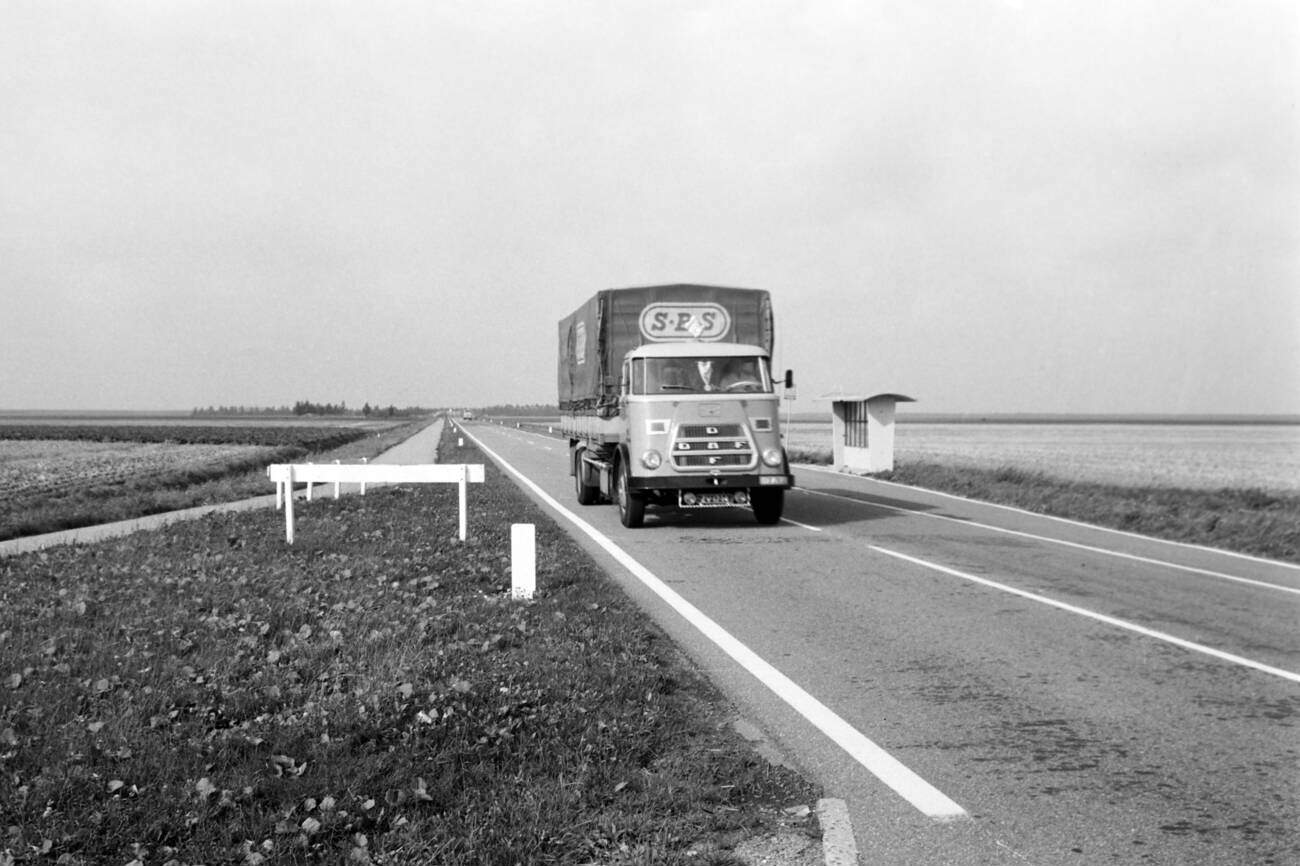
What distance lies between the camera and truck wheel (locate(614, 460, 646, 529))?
14523 mm

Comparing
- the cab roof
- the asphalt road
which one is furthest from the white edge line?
the cab roof

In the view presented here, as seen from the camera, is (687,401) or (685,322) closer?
(687,401)

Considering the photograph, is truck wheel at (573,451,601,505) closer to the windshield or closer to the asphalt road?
the windshield

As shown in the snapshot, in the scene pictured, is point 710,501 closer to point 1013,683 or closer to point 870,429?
point 1013,683

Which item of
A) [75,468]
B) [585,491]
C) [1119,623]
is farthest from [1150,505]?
[75,468]

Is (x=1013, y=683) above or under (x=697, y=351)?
under

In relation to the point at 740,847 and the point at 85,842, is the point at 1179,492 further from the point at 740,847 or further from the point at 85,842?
the point at 85,842

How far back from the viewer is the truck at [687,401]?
47.0 feet

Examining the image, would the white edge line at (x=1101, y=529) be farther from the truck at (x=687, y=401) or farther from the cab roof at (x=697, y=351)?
the cab roof at (x=697, y=351)

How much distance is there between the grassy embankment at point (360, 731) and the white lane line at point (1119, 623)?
3528 millimetres

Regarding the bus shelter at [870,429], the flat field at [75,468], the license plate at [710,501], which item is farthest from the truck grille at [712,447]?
the flat field at [75,468]

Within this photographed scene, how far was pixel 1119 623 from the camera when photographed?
804cm

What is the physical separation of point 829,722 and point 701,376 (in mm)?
9611

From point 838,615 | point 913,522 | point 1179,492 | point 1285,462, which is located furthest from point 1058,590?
point 1285,462
